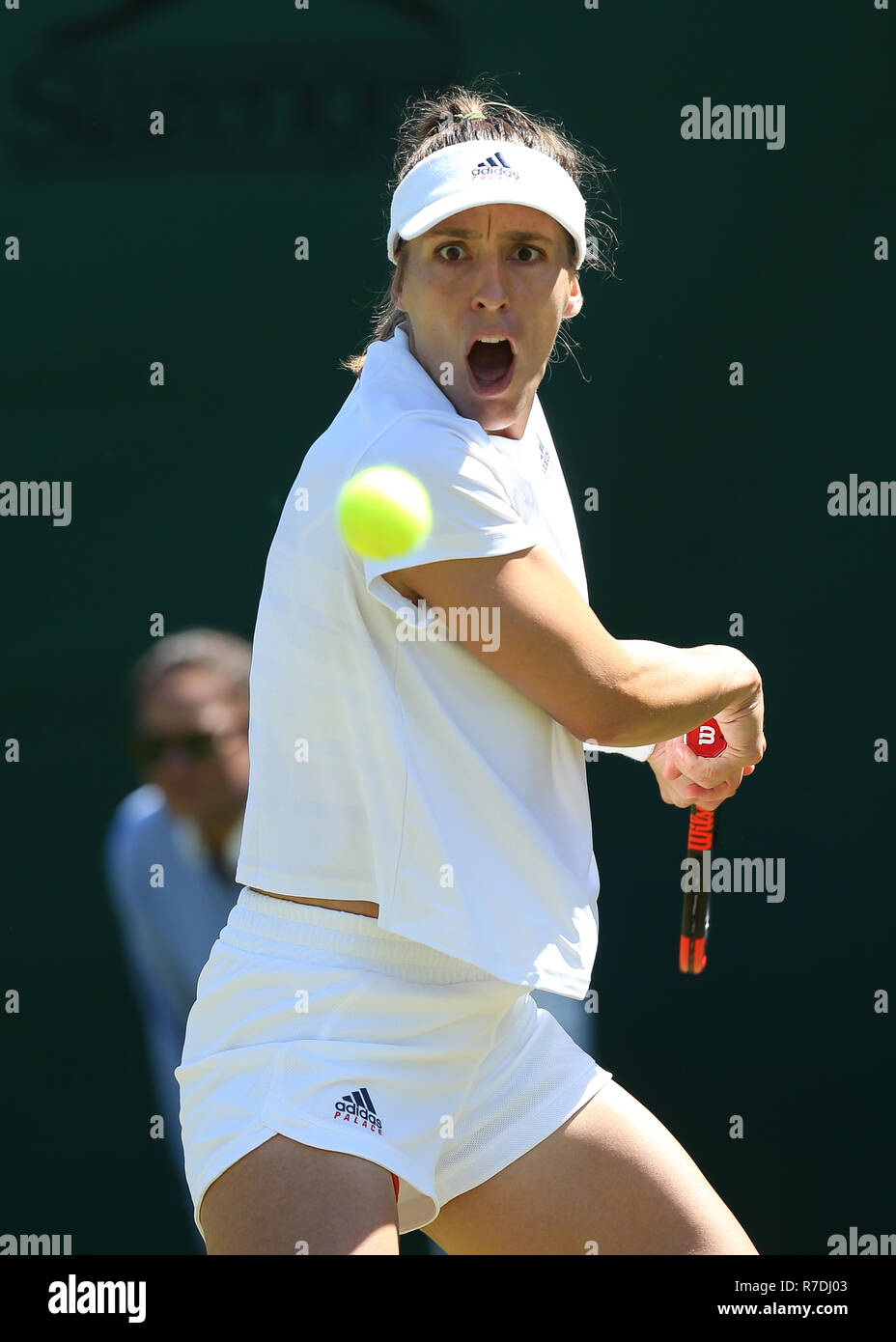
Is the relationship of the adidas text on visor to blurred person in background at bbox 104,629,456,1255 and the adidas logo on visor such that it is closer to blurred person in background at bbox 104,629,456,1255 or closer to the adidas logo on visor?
the adidas logo on visor

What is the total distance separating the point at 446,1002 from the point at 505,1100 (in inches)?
7.8

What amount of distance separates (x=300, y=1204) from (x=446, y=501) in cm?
79

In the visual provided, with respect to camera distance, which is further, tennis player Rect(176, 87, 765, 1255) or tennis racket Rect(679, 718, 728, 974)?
tennis racket Rect(679, 718, 728, 974)

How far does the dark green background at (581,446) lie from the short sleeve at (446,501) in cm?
188

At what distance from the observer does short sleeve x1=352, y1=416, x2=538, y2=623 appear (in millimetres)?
1888

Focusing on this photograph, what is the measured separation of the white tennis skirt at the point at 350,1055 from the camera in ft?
6.27

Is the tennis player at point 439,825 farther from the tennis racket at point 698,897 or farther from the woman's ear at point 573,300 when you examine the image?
the tennis racket at point 698,897

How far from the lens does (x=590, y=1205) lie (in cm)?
216

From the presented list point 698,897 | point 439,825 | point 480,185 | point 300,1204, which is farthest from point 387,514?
point 698,897

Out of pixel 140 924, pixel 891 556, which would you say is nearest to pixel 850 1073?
pixel 891 556

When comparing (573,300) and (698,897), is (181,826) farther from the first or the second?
(573,300)

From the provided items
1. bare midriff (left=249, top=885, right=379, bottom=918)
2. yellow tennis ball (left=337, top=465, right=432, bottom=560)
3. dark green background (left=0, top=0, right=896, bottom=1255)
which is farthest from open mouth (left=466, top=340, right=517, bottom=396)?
dark green background (left=0, top=0, right=896, bottom=1255)

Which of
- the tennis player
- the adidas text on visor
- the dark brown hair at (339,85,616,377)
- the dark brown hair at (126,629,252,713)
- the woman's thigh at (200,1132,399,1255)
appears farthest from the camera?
the dark brown hair at (126,629,252,713)

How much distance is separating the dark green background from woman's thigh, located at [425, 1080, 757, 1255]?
5.25 ft
